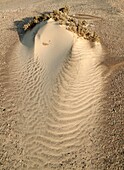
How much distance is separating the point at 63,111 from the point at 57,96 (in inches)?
24.5

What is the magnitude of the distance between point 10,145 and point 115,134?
2.88m

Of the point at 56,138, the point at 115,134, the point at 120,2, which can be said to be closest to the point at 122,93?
the point at 115,134

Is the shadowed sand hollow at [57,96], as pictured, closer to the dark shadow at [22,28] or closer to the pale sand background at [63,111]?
the pale sand background at [63,111]

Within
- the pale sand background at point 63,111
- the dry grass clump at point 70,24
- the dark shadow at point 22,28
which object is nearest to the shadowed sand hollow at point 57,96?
the pale sand background at point 63,111

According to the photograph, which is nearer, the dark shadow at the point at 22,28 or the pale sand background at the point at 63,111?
the pale sand background at the point at 63,111

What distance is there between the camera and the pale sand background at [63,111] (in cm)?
688

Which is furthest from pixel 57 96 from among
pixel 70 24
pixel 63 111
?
pixel 70 24

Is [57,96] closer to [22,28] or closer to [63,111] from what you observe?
[63,111]

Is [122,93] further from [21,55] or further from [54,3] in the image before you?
[54,3]

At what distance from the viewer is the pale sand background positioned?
22.6ft

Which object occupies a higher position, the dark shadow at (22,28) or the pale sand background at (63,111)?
the dark shadow at (22,28)

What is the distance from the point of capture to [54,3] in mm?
15398

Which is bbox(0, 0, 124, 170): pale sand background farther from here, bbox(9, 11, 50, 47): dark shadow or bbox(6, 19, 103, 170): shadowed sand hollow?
bbox(9, 11, 50, 47): dark shadow

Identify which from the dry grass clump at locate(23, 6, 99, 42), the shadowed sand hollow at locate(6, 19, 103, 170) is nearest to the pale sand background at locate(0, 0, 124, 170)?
the shadowed sand hollow at locate(6, 19, 103, 170)
